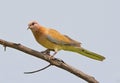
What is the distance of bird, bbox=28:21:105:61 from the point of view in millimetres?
671

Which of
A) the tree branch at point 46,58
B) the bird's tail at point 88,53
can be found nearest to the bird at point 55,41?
the bird's tail at point 88,53

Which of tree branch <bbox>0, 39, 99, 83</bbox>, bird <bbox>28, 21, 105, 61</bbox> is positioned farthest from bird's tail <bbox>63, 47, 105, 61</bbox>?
tree branch <bbox>0, 39, 99, 83</bbox>

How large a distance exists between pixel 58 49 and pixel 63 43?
0.04 meters

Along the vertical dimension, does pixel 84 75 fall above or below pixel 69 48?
below

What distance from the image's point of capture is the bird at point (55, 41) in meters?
0.67

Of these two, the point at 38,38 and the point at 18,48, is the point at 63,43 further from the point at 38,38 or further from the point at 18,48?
the point at 18,48

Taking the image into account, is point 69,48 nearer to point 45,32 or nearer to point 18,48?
point 45,32

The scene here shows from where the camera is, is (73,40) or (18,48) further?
(73,40)

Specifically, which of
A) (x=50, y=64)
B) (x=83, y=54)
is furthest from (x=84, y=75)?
(x=83, y=54)

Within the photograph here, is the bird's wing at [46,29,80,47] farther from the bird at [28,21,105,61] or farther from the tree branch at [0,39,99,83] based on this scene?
the tree branch at [0,39,99,83]

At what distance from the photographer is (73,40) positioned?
74cm

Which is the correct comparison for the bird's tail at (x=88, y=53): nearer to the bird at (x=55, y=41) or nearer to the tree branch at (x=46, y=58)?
the bird at (x=55, y=41)

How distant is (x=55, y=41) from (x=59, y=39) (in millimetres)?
20

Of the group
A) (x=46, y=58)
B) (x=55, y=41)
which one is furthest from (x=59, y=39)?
(x=46, y=58)
